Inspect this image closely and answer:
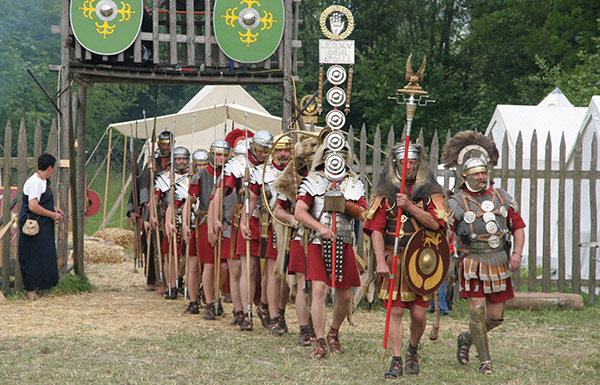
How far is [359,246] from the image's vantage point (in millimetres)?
9469

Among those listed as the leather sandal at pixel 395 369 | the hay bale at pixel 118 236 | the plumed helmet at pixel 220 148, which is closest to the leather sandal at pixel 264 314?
the plumed helmet at pixel 220 148

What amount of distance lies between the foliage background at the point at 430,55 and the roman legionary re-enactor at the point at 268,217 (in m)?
16.5

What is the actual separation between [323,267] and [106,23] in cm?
475

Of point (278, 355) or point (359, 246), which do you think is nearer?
point (278, 355)

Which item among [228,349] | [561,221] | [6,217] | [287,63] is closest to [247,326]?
[228,349]

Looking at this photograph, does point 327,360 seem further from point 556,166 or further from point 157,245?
point 556,166

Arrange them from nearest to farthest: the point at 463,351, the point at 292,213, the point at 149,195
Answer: the point at 463,351 < the point at 292,213 < the point at 149,195

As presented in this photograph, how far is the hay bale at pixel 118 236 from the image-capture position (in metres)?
17.1

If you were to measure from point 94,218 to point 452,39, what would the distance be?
1469 cm

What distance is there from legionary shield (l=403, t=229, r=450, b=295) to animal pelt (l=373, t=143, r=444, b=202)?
269 millimetres

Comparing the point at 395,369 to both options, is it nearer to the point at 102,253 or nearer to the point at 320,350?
the point at 320,350

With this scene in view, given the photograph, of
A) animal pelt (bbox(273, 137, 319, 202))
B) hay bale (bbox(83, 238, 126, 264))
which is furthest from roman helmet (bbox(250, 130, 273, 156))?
hay bale (bbox(83, 238, 126, 264))

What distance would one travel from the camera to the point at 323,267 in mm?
6570

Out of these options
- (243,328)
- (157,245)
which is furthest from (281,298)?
(157,245)
